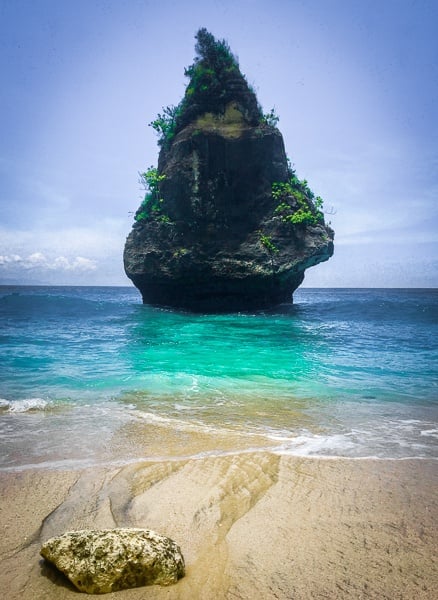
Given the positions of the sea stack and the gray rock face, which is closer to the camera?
the gray rock face

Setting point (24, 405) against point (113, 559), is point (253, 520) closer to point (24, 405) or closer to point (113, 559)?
point (113, 559)

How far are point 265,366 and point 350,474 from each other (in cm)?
607

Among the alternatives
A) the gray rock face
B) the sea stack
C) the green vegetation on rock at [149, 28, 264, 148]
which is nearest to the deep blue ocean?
the gray rock face

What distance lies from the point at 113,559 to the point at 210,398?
461 cm

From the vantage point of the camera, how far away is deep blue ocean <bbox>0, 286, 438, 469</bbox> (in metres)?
4.42

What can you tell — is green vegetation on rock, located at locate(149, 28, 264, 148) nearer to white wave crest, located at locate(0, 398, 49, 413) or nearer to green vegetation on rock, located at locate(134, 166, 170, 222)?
green vegetation on rock, located at locate(134, 166, 170, 222)

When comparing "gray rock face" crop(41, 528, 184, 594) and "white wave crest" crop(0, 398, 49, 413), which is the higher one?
"gray rock face" crop(41, 528, 184, 594)

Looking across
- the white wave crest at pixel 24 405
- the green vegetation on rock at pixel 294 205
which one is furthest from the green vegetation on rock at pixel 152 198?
the white wave crest at pixel 24 405

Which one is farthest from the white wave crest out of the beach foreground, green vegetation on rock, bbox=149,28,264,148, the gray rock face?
green vegetation on rock, bbox=149,28,264,148

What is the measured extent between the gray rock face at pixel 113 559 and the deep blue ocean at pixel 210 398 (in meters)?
1.80

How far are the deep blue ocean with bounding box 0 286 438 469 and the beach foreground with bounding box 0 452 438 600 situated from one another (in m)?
0.43

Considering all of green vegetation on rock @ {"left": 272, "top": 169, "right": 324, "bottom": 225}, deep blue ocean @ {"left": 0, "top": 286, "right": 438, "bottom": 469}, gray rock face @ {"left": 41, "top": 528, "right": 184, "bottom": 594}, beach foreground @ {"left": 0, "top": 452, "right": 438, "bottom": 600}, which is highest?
green vegetation on rock @ {"left": 272, "top": 169, "right": 324, "bottom": 225}

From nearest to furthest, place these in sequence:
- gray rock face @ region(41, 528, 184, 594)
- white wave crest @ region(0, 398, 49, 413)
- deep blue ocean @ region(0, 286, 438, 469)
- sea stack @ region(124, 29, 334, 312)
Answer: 1. gray rock face @ region(41, 528, 184, 594)
2. deep blue ocean @ region(0, 286, 438, 469)
3. white wave crest @ region(0, 398, 49, 413)
4. sea stack @ region(124, 29, 334, 312)

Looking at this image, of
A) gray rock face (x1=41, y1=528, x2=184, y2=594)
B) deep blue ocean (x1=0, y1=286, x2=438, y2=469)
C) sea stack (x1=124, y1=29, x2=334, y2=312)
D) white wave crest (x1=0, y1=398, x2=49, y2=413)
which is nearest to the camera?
gray rock face (x1=41, y1=528, x2=184, y2=594)
